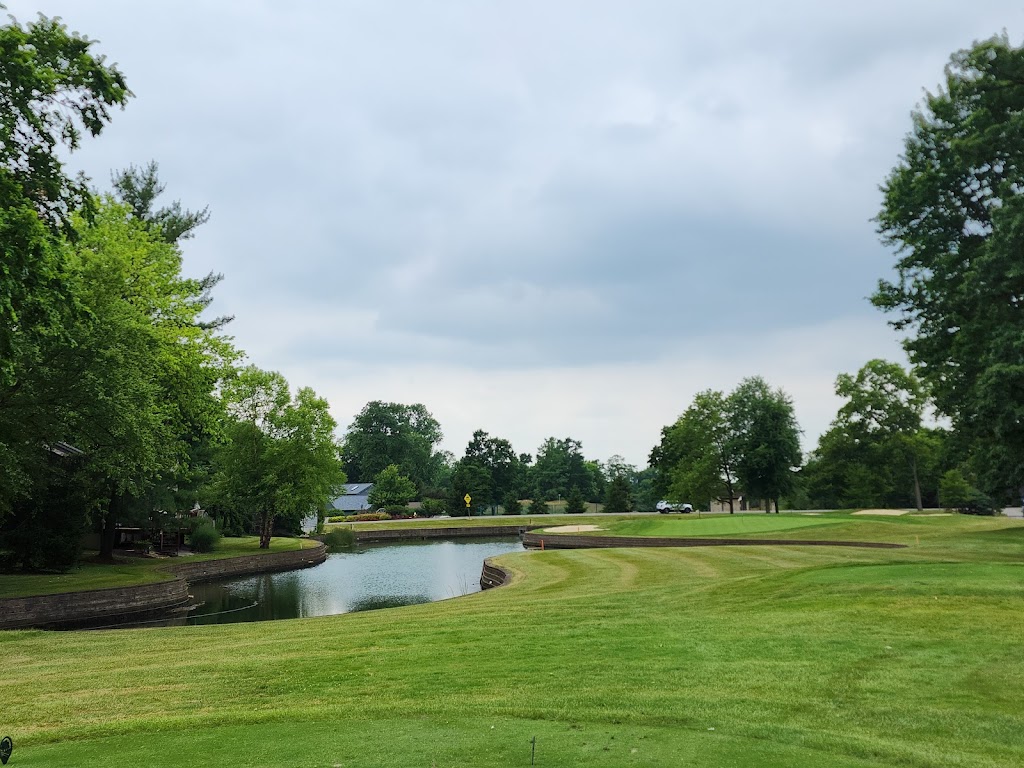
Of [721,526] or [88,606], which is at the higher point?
[721,526]

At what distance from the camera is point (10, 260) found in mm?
10016

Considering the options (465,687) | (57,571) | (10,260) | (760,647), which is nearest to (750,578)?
(760,647)

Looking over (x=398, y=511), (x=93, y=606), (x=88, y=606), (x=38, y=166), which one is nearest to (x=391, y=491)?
(x=398, y=511)

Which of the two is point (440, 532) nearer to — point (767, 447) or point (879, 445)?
point (767, 447)

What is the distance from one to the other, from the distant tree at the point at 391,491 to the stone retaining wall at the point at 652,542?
43270 mm

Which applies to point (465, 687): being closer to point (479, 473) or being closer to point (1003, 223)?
point (1003, 223)

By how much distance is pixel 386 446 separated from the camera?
12950 centimetres

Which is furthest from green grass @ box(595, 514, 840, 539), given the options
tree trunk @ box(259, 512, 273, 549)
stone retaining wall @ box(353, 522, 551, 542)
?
tree trunk @ box(259, 512, 273, 549)

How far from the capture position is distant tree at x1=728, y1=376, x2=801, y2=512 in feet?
196

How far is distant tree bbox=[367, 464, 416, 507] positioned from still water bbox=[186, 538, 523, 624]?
45.5 metres

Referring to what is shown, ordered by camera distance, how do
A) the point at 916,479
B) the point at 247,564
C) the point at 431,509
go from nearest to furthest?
the point at 247,564
the point at 916,479
the point at 431,509

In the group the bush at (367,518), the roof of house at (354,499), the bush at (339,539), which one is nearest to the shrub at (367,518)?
the bush at (367,518)

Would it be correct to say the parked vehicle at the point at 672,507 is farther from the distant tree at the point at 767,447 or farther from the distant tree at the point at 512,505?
the distant tree at the point at 512,505

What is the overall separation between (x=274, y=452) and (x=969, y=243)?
39.8 meters
